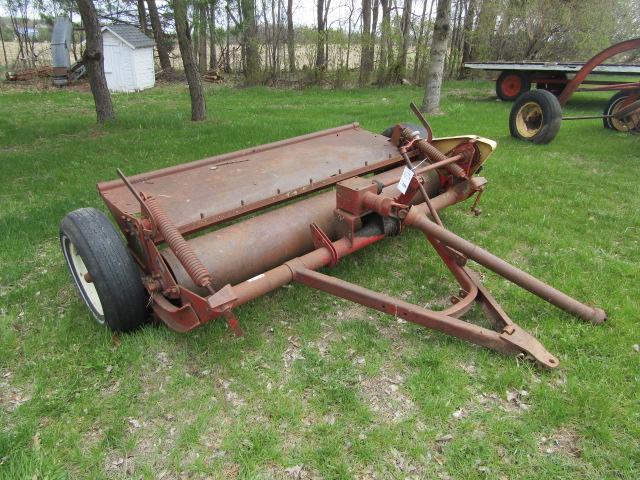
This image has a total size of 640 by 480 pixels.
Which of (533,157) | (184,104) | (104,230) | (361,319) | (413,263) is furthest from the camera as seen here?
(184,104)

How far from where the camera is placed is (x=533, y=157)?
22.1 ft

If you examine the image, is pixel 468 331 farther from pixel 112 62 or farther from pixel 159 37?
pixel 159 37

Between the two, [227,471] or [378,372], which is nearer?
[227,471]

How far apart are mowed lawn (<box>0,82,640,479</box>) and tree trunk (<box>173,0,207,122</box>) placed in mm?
4292

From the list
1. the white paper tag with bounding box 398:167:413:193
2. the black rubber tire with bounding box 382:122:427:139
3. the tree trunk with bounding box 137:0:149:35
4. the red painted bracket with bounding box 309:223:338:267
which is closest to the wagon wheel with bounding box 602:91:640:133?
the black rubber tire with bounding box 382:122:427:139

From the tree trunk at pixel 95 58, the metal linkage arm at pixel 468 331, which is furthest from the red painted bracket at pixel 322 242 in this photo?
the tree trunk at pixel 95 58

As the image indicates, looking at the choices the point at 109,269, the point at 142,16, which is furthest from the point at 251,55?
the point at 109,269

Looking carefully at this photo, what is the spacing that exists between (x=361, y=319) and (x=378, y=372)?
532mm

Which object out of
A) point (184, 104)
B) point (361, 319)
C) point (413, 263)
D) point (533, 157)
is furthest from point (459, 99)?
point (361, 319)

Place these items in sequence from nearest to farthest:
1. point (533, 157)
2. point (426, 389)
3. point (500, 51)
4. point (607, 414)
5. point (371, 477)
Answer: point (371, 477)
point (607, 414)
point (426, 389)
point (533, 157)
point (500, 51)

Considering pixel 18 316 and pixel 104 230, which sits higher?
pixel 104 230

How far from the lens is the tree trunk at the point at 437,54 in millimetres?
Answer: 9102

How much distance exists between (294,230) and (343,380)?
1.10 m

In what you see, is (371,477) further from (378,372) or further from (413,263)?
(413,263)
